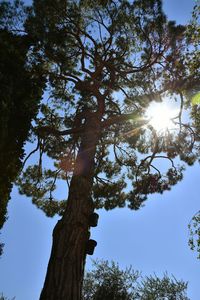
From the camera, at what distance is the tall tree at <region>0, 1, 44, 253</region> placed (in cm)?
753

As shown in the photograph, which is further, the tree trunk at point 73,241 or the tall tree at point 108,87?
the tall tree at point 108,87

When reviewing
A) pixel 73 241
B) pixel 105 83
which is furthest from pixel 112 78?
pixel 73 241

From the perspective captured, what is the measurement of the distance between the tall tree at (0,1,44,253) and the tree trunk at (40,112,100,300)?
163 cm

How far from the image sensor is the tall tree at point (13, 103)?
24.7 ft

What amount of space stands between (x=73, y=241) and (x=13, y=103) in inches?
153

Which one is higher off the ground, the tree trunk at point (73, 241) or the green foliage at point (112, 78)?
the green foliage at point (112, 78)

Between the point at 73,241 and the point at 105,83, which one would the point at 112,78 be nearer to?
the point at 105,83

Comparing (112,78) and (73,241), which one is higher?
(112,78)

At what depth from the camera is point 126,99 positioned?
40.4 ft

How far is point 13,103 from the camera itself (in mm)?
8133

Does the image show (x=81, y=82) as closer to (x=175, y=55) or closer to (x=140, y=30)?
(x=140, y=30)

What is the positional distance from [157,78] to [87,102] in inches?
110

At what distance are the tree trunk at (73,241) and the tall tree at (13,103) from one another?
1.63m

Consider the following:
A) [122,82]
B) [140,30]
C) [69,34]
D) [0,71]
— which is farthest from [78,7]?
[0,71]
